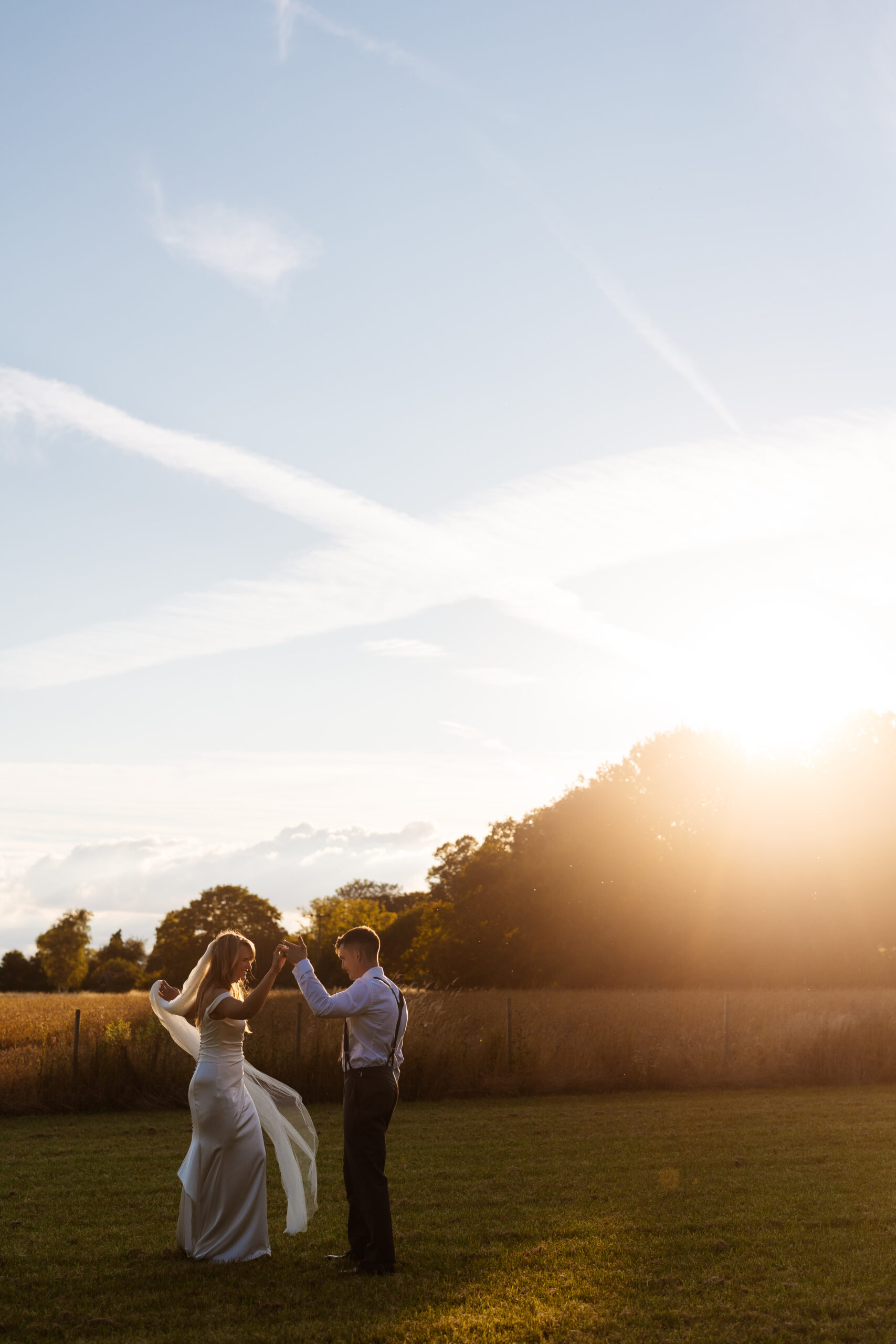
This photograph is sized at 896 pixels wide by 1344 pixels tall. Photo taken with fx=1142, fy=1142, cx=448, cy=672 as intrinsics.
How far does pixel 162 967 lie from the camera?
80.2 metres

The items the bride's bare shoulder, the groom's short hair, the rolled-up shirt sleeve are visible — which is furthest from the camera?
the bride's bare shoulder

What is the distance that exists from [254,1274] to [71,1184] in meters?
5.02

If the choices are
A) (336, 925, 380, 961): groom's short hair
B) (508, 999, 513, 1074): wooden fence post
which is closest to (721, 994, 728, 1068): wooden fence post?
(508, 999, 513, 1074): wooden fence post

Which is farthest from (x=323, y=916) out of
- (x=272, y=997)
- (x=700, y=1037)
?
(x=700, y=1037)

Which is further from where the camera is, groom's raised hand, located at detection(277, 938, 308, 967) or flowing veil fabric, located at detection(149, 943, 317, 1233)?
flowing veil fabric, located at detection(149, 943, 317, 1233)

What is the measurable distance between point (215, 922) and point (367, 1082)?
73.9m

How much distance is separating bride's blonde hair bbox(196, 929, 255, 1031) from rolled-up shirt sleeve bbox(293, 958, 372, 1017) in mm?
539

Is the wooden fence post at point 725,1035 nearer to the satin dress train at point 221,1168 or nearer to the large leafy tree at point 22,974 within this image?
the satin dress train at point 221,1168

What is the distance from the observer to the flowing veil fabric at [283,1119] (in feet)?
26.0

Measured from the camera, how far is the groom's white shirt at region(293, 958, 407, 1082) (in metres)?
7.15

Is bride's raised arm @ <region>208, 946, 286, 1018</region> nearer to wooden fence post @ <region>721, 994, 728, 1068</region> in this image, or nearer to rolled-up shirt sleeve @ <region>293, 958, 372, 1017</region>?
rolled-up shirt sleeve @ <region>293, 958, 372, 1017</region>

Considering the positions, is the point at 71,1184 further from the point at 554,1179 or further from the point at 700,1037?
the point at 700,1037

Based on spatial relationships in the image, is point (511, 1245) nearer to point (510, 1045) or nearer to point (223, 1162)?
point (223, 1162)

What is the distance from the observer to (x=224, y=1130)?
7.50m
